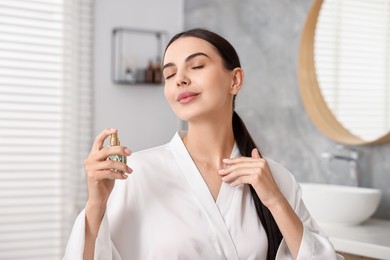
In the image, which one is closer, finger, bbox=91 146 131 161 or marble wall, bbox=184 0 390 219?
finger, bbox=91 146 131 161

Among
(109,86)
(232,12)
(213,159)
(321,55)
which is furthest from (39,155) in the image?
(213,159)

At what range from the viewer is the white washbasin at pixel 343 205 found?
2.46 m

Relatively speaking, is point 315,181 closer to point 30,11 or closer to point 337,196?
point 337,196

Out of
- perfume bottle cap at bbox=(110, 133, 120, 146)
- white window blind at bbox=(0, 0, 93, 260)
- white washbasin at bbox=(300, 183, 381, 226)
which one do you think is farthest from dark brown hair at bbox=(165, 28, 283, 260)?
white window blind at bbox=(0, 0, 93, 260)

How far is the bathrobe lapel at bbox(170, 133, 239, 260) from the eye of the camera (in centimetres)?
150

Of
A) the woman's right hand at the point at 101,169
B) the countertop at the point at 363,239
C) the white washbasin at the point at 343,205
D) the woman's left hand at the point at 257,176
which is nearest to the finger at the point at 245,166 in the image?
the woman's left hand at the point at 257,176

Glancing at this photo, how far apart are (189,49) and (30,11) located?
2137 millimetres

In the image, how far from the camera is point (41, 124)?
3.40 metres

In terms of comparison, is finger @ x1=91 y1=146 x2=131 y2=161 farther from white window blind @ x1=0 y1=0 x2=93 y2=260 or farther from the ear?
white window blind @ x1=0 y1=0 x2=93 y2=260

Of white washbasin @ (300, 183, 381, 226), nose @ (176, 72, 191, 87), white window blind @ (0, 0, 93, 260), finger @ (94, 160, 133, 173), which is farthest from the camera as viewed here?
white window blind @ (0, 0, 93, 260)

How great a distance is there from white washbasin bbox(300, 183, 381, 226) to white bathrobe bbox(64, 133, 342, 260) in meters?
0.88

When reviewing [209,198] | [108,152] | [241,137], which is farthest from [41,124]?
[108,152]

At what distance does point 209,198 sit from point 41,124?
A: 6.88 ft

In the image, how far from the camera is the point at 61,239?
135 inches
